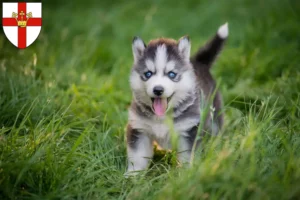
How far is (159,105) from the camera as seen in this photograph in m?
3.61

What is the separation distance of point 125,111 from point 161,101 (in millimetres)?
1456

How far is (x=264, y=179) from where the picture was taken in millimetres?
2783

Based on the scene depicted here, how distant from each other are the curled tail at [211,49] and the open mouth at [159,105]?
1.10m

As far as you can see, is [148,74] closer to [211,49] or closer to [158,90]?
[158,90]

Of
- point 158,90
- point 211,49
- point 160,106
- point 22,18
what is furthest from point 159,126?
point 22,18

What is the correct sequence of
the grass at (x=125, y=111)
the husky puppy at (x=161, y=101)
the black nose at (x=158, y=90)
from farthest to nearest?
1. the husky puppy at (x=161, y=101)
2. the black nose at (x=158, y=90)
3. the grass at (x=125, y=111)

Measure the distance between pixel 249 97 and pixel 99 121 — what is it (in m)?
1.86

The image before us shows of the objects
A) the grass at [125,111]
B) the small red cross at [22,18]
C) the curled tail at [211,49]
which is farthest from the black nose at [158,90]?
the small red cross at [22,18]

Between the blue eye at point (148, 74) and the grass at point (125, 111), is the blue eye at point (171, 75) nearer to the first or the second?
the blue eye at point (148, 74)

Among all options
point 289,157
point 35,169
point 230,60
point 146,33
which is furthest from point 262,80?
point 35,169

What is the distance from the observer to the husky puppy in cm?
357

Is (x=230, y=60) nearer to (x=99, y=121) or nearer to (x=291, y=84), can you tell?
(x=291, y=84)

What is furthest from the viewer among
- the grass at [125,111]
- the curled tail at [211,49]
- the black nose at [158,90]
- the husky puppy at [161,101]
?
the curled tail at [211,49]

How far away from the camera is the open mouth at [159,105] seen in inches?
142
